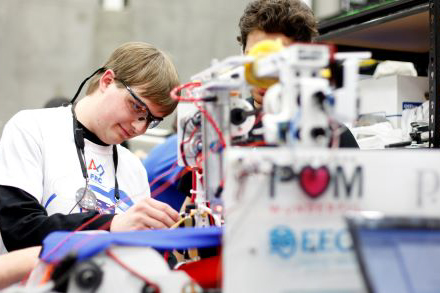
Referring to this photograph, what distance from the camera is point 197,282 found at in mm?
947

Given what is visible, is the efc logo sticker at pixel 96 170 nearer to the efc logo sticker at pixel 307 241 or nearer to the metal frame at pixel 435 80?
the efc logo sticker at pixel 307 241

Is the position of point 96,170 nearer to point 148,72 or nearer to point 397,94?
point 148,72

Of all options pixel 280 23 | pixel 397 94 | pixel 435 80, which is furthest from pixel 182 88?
pixel 397 94

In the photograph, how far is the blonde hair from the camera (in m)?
1.53

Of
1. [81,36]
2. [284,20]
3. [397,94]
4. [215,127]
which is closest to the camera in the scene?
[215,127]

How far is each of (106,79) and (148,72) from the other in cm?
15

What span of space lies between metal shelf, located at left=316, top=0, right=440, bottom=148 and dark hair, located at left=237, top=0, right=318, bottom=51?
14.5 inches

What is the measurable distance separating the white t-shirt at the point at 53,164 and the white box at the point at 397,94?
0.96m

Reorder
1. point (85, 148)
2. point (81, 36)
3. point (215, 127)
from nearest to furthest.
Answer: point (215, 127)
point (85, 148)
point (81, 36)

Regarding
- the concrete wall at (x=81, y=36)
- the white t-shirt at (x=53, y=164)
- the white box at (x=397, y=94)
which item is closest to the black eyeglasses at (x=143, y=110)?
the white t-shirt at (x=53, y=164)

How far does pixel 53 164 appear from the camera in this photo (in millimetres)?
1480

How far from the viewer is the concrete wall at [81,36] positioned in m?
3.98

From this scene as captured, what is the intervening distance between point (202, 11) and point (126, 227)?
359 cm

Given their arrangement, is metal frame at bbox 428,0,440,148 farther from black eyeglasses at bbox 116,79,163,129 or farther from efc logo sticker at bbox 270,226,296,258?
efc logo sticker at bbox 270,226,296,258
